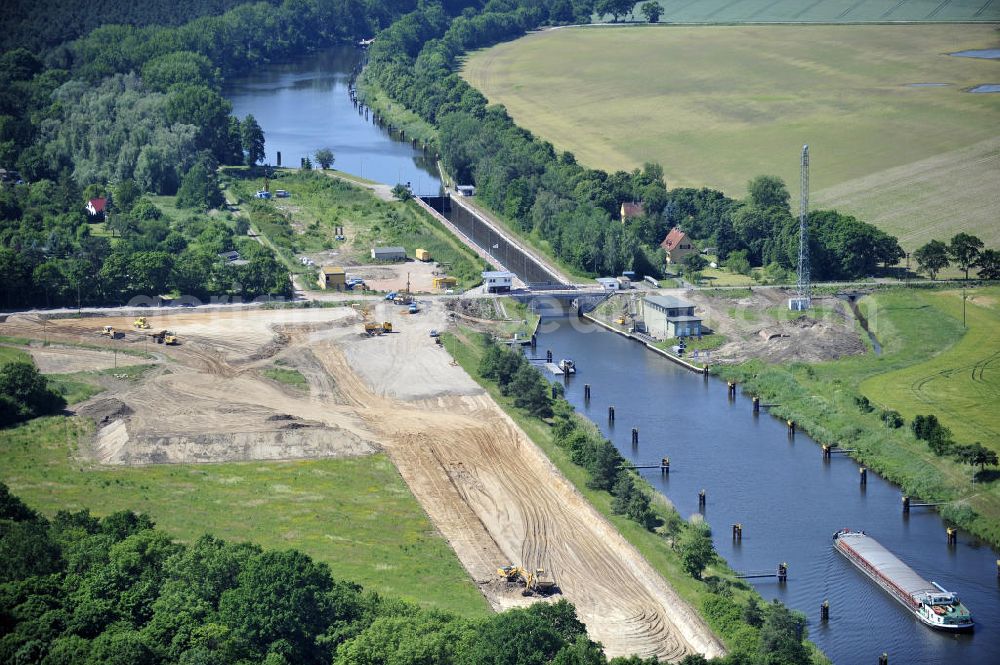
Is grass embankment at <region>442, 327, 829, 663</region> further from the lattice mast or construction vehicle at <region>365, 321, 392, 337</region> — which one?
the lattice mast

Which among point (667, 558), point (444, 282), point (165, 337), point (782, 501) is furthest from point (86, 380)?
point (782, 501)

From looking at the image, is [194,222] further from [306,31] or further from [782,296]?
[306,31]

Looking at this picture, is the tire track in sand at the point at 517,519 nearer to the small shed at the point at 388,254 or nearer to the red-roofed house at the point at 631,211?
the small shed at the point at 388,254

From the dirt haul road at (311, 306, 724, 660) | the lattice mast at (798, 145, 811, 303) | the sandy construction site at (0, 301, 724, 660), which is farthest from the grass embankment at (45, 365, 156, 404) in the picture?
the lattice mast at (798, 145, 811, 303)

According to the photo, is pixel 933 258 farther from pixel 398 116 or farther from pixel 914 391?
pixel 398 116

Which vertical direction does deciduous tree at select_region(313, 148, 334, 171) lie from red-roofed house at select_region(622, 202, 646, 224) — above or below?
above

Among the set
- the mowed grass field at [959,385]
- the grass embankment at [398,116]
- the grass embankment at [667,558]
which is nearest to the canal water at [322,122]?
the grass embankment at [398,116]
